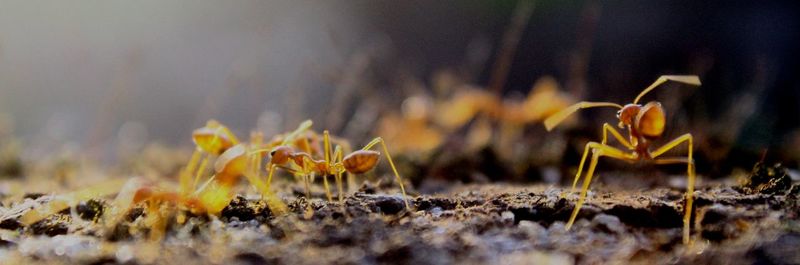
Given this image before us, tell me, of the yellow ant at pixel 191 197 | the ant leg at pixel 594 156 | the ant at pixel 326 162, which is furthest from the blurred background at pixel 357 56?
the ant leg at pixel 594 156

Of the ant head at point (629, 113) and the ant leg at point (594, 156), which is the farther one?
the ant head at point (629, 113)

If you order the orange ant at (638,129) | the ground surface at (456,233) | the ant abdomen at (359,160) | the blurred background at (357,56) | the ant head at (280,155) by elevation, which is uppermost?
the blurred background at (357,56)

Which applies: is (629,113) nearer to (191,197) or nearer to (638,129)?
(638,129)

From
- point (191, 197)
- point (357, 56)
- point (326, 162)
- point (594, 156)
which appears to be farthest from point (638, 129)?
point (357, 56)

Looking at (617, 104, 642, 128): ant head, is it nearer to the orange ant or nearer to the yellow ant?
the orange ant

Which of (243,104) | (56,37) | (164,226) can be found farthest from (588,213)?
(56,37)

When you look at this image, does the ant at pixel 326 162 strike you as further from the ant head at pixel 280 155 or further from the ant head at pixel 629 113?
the ant head at pixel 629 113
